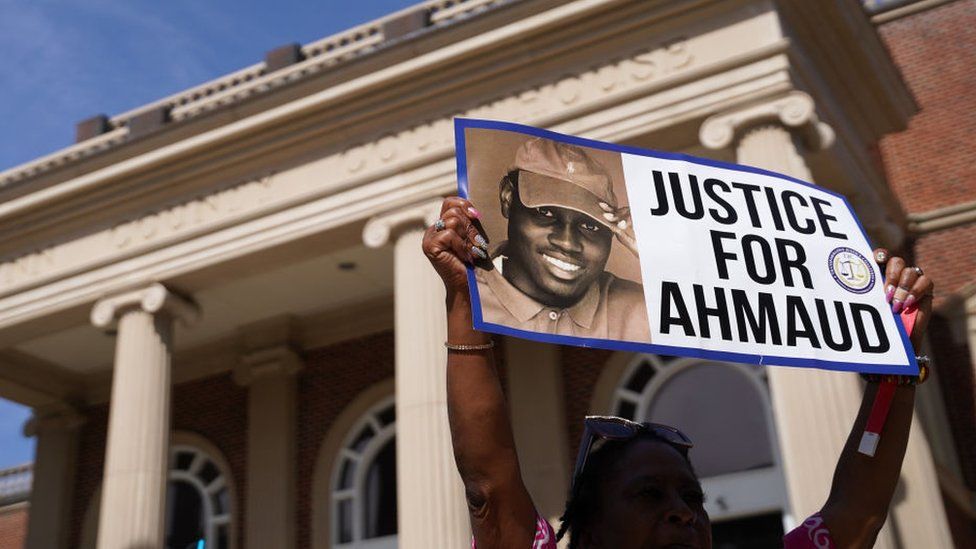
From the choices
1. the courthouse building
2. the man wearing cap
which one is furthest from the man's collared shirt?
the courthouse building

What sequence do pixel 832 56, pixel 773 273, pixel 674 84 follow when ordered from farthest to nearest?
pixel 832 56
pixel 674 84
pixel 773 273

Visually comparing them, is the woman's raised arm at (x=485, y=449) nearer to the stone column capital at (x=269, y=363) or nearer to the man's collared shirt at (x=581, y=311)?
the man's collared shirt at (x=581, y=311)

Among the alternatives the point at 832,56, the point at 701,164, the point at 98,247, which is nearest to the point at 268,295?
the point at 98,247

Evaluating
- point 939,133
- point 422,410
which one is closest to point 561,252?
point 422,410

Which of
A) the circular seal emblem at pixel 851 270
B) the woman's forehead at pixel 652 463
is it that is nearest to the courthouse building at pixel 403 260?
the circular seal emblem at pixel 851 270

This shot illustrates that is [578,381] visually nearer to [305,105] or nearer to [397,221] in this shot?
[397,221]

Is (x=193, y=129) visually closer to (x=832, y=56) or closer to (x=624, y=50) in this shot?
(x=624, y=50)

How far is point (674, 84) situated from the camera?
12422 millimetres

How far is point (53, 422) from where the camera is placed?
20.4 metres

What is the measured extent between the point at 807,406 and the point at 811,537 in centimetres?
752

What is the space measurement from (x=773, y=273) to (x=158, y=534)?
11909mm

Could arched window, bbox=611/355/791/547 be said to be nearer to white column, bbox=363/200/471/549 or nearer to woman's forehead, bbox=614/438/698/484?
white column, bbox=363/200/471/549

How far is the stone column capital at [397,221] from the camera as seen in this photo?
13.3 meters

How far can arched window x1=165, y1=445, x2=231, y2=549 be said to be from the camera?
18.2 meters
